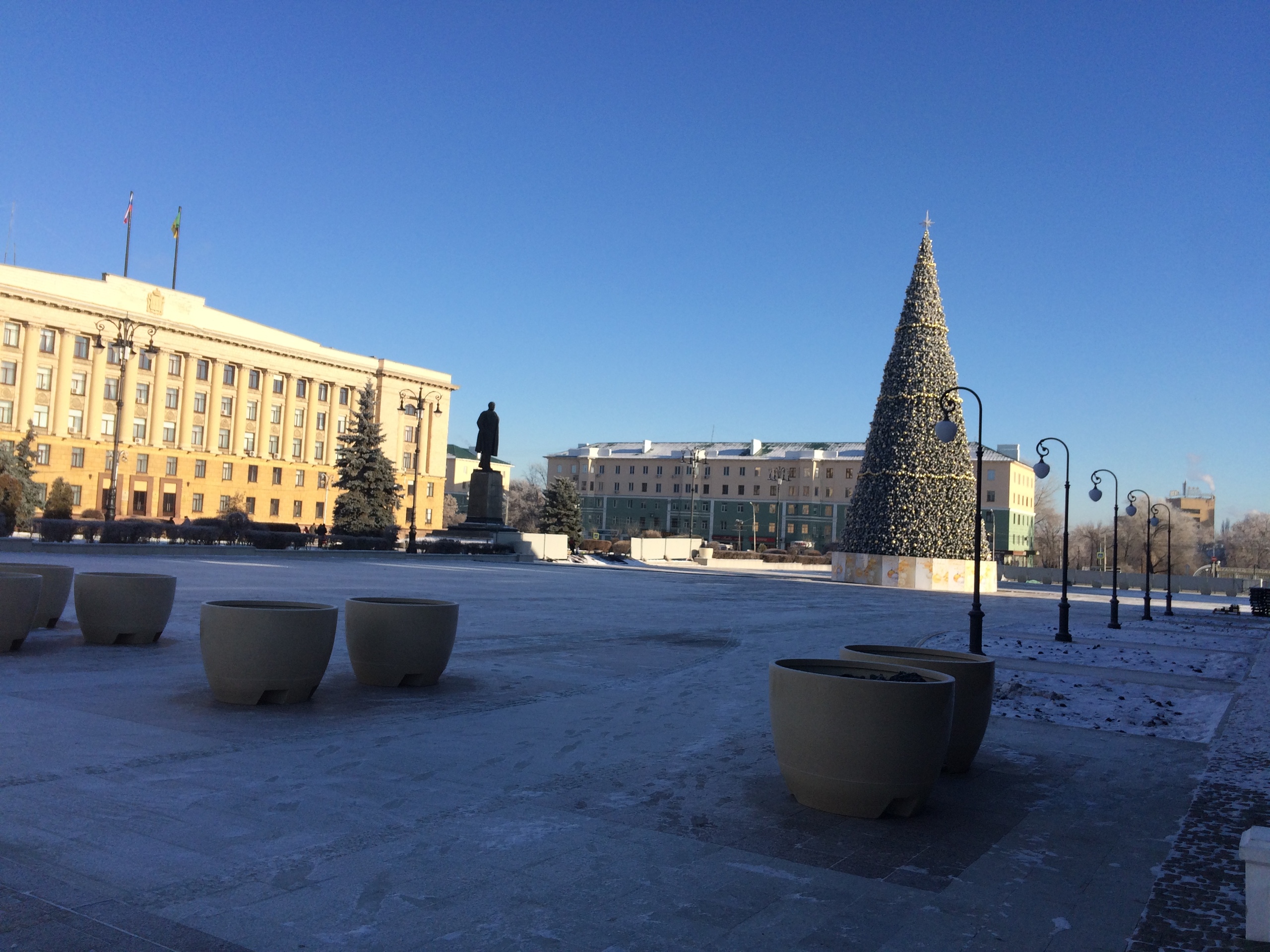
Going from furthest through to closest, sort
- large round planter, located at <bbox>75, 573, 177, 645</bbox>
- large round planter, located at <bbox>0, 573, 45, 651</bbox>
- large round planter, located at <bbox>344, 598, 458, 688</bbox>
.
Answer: large round planter, located at <bbox>75, 573, 177, 645</bbox> < large round planter, located at <bbox>0, 573, 45, 651</bbox> < large round planter, located at <bbox>344, 598, 458, 688</bbox>

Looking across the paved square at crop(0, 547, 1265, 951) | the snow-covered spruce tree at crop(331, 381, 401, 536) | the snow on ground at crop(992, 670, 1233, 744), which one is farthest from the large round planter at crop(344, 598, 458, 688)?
the snow-covered spruce tree at crop(331, 381, 401, 536)

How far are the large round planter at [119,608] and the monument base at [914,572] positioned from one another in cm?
3348

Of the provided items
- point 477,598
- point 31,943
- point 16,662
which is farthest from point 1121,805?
point 477,598

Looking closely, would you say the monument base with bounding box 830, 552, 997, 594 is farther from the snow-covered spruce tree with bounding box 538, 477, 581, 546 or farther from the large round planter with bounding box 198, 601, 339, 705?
the large round planter with bounding box 198, 601, 339, 705

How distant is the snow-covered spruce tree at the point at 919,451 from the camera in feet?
135

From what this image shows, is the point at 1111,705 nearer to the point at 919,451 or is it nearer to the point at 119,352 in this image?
the point at 919,451

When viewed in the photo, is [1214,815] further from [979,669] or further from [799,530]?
[799,530]

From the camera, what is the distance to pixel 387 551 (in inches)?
1715

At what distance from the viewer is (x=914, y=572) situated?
4134 centimetres

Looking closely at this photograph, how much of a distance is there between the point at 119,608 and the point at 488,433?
33756mm

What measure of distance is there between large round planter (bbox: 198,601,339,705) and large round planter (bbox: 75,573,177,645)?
3722 mm

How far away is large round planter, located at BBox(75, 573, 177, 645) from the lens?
11.7 meters

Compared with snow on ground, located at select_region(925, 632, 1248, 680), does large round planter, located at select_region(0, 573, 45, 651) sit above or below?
above

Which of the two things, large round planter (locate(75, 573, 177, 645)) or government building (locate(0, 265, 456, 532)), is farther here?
government building (locate(0, 265, 456, 532))
